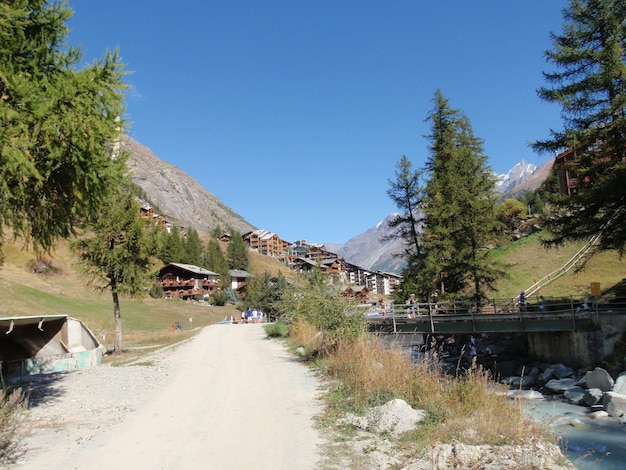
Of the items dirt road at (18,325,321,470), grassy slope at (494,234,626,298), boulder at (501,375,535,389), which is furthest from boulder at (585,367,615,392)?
grassy slope at (494,234,626,298)

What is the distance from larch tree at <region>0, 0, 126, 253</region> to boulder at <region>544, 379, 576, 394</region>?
60.8 ft

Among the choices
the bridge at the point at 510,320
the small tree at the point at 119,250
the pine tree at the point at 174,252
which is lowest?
the bridge at the point at 510,320

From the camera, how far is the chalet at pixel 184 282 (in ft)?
307

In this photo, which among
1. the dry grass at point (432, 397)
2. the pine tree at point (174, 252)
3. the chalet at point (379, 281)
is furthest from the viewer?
the chalet at point (379, 281)

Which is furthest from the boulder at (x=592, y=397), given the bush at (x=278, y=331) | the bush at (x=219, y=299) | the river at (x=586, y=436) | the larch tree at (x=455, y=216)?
the bush at (x=219, y=299)

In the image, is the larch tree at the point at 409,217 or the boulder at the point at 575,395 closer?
the boulder at the point at 575,395

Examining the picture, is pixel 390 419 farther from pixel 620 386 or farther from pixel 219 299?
pixel 219 299

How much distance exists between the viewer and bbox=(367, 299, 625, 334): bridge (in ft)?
73.7

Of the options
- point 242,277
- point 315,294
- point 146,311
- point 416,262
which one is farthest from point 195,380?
point 242,277

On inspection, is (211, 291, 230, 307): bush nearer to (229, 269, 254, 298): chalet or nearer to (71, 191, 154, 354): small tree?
(229, 269, 254, 298): chalet

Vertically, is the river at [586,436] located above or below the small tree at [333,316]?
below

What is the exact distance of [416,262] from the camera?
3462 cm

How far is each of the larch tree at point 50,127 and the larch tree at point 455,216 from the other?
82.6ft

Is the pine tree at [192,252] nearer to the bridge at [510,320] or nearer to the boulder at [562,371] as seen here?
the bridge at [510,320]
